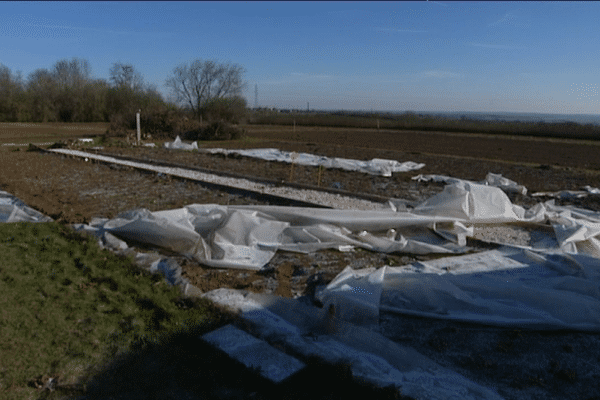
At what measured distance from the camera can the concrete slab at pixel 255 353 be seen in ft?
9.06

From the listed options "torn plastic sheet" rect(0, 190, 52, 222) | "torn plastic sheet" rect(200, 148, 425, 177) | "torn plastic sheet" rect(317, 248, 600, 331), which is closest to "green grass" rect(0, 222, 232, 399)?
"torn plastic sheet" rect(317, 248, 600, 331)

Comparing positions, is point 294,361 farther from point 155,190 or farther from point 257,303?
point 155,190

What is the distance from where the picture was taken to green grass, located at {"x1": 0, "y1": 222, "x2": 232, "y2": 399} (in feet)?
9.14

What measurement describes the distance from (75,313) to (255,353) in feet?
4.92

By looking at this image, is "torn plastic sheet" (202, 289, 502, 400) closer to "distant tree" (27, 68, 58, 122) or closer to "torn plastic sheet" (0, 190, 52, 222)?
"torn plastic sheet" (0, 190, 52, 222)

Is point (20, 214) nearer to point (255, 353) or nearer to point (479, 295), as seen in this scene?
point (255, 353)

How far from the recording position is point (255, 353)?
2957 millimetres

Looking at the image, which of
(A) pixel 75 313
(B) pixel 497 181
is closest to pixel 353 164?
(B) pixel 497 181

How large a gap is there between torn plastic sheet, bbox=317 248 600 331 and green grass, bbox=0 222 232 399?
1189mm

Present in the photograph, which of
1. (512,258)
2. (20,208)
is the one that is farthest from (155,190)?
(512,258)

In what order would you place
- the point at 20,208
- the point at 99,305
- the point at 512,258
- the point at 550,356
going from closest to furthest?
the point at 550,356, the point at 99,305, the point at 512,258, the point at 20,208

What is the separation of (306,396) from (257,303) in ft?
4.12

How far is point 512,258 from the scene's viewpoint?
16.9ft

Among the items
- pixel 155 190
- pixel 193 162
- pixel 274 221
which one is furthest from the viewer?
pixel 193 162
